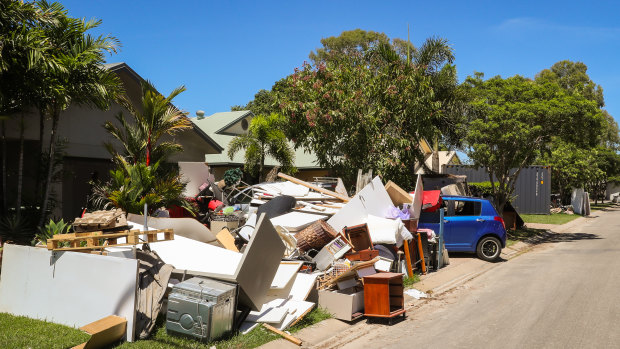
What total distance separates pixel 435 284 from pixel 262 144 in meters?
13.1

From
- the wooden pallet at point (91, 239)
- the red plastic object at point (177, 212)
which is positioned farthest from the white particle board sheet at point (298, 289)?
the red plastic object at point (177, 212)

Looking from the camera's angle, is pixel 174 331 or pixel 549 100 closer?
pixel 174 331

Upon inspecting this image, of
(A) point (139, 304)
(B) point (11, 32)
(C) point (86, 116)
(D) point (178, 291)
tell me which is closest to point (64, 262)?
(A) point (139, 304)

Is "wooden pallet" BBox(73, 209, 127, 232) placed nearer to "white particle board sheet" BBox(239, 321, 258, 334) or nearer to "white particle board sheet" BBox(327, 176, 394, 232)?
"white particle board sheet" BBox(239, 321, 258, 334)

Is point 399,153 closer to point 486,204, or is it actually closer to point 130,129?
point 486,204

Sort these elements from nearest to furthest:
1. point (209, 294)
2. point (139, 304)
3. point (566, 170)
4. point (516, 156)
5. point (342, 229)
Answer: point (209, 294) < point (139, 304) < point (342, 229) < point (516, 156) < point (566, 170)

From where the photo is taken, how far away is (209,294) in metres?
6.30

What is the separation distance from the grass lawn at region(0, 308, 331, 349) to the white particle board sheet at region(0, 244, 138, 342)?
189mm

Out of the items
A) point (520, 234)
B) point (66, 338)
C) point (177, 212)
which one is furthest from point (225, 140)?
point (66, 338)

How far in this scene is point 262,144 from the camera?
75.1 feet

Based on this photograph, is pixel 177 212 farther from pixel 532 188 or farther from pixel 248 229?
pixel 532 188

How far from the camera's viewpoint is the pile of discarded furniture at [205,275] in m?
6.47

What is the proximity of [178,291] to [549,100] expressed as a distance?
56.5 ft

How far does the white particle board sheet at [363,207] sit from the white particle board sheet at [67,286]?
5.50m
